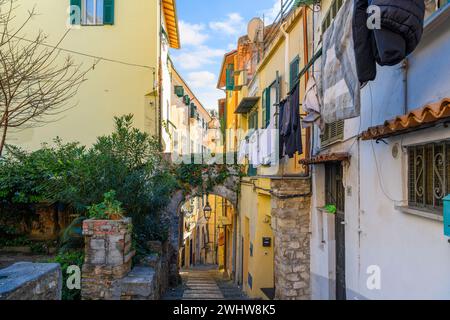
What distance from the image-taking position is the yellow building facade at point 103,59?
1412 centimetres

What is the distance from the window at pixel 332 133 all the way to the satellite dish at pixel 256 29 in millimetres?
8211

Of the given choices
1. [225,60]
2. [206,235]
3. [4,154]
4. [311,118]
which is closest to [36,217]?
[4,154]

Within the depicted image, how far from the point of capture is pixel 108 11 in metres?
14.1

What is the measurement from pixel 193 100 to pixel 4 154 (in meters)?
19.7

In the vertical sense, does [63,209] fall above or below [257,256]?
above

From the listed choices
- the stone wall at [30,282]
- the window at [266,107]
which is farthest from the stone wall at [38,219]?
the stone wall at [30,282]

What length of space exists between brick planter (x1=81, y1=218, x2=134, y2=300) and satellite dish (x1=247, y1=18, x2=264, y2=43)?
1046 cm

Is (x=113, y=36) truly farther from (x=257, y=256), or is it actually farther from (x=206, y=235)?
(x=206, y=235)

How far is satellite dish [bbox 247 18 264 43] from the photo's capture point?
1514 centimetres

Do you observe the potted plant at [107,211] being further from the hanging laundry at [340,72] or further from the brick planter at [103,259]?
the hanging laundry at [340,72]

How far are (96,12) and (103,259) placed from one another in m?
10.4

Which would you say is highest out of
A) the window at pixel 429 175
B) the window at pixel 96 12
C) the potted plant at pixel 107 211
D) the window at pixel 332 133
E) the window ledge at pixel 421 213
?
the window at pixel 96 12

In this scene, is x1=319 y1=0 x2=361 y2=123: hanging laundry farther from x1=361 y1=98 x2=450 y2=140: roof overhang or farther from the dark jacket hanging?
the dark jacket hanging
